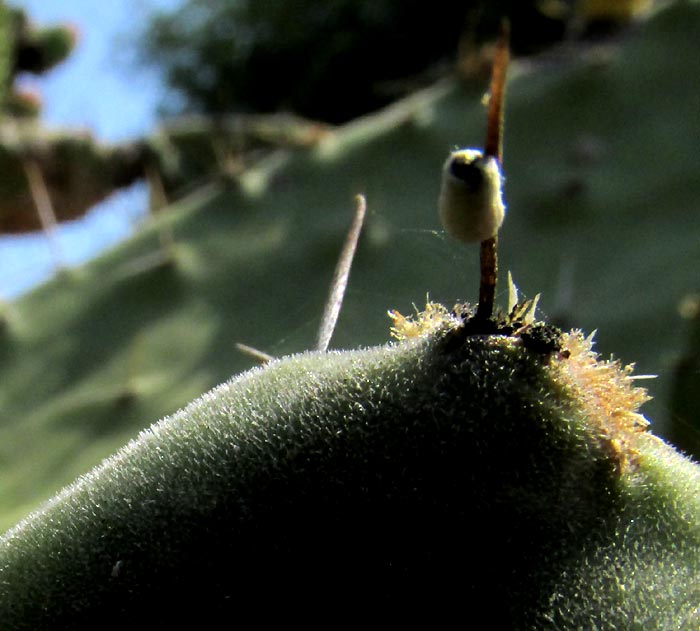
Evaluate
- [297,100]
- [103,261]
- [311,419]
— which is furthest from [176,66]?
[311,419]

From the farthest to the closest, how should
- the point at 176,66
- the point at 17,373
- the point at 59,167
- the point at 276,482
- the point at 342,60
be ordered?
the point at 176,66 < the point at 342,60 < the point at 59,167 < the point at 17,373 < the point at 276,482

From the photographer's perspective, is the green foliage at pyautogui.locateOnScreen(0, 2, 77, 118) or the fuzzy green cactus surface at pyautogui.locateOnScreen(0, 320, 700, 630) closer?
the fuzzy green cactus surface at pyautogui.locateOnScreen(0, 320, 700, 630)

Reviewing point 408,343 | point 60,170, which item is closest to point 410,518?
point 408,343

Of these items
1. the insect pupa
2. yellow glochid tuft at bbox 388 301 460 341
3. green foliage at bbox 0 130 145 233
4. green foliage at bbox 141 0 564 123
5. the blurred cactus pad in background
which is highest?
the insect pupa

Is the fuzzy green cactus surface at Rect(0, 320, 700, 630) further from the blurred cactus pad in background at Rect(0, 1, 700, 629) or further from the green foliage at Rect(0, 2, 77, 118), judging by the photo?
the green foliage at Rect(0, 2, 77, 118)

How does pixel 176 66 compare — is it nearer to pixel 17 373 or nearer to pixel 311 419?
pixel 17 373

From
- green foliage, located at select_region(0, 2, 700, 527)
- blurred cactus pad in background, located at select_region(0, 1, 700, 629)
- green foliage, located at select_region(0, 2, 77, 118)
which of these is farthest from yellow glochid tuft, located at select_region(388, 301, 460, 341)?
green foliage, located at select_region(0, 2, 77, 118)

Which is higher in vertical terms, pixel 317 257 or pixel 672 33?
pixel 672 33

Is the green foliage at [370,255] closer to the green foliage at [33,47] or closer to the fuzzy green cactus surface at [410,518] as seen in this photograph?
the fuzzy green cactus surface at [410,518]
